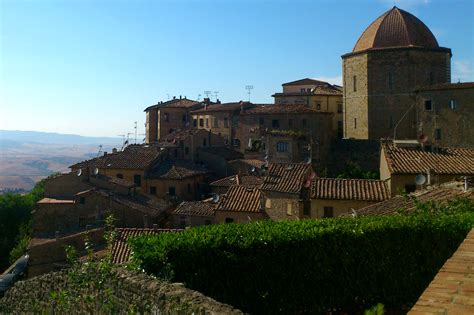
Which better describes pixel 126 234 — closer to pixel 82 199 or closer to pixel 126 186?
pixel 82 199

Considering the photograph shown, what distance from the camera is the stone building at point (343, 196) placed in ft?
74.9

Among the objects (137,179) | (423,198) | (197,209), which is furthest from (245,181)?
(423,198)

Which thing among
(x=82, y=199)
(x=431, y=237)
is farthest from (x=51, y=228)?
(x=431, y=237)

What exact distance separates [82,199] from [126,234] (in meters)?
13.6

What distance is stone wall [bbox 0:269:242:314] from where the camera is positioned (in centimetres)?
771

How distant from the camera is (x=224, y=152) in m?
55.2

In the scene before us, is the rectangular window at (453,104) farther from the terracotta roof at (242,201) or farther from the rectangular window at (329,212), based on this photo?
the rectangular window at (329,212)

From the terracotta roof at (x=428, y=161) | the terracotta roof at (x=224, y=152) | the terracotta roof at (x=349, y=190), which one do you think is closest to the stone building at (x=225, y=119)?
the terracotta roof at (x=224, y=152)

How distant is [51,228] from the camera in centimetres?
3734

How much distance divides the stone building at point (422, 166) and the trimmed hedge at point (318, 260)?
9.18 meters

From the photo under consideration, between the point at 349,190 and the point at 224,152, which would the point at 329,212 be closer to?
the point at 349,190

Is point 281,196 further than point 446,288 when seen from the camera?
Yes

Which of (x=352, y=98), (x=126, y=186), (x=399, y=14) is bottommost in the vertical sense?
(x=126, y=186)

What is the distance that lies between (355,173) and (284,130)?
10.4m
